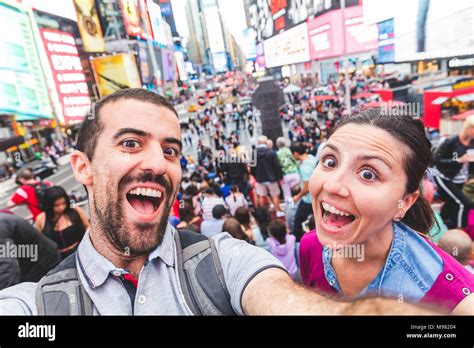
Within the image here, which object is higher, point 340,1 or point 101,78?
point 340,1

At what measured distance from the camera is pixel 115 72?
72.1 inches

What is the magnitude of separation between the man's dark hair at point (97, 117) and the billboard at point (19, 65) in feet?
2.35

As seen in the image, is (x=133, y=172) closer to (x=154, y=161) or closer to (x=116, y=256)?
(x=154, y=161)

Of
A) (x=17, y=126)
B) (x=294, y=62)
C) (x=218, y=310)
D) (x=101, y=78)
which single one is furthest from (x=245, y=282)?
(x=294, y=62)

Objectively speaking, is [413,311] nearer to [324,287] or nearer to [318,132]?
[324,287]

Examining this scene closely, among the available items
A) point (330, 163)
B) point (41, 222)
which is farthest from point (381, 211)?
point (41, 222)

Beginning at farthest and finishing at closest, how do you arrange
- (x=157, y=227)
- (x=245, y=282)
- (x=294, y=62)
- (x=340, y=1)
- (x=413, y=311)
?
1. (x=294, y=62)
2. (x=340, y=1)
3. (x=157, y=227)
4. (x=245, y=282)
5. (x=413, y=311)

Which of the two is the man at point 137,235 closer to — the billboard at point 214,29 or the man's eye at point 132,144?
the man's eye at point 132,144

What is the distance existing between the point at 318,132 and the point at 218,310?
4444mm

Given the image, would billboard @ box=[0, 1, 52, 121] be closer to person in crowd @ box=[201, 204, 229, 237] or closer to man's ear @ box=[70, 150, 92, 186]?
man's ear @ box=[70, 150, 92, 186]

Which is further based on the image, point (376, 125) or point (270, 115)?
point (270, 115)

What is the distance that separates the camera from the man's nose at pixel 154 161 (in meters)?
1.07

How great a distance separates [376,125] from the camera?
1.02 metres

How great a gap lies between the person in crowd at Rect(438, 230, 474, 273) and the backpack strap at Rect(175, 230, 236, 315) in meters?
1.15
